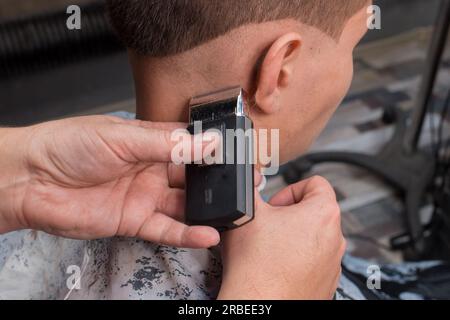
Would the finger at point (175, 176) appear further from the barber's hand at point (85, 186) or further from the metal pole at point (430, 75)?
the metal pole at point (430, 75)

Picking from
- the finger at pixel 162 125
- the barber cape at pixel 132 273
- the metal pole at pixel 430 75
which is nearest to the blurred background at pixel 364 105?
the metal pole at pixel 430 75

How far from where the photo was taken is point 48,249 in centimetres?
89

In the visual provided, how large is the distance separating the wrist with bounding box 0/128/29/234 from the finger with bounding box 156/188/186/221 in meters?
0.22

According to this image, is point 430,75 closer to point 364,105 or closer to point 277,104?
point 364,105

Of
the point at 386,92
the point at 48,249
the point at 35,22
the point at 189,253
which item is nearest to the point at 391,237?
the point at 386,92

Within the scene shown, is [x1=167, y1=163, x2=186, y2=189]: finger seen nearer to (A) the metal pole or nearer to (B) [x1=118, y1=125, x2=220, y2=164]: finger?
(B) [x1=118, y1=125, x2=220, y2=164]: finger

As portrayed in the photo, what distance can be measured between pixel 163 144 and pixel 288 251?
0.22 m

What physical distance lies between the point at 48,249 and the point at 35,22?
132 cm

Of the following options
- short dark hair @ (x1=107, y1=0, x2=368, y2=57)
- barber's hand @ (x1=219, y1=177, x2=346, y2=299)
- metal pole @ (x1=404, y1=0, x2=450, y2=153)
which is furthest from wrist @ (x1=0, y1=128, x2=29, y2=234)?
metal pole @ (x1=404, y1=0, x2=450, y2=153)

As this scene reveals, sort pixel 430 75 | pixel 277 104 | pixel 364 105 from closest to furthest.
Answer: pixel 277 104 → pixel 430 75 → pixel 364 105

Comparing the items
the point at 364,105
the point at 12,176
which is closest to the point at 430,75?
the point at 364,105

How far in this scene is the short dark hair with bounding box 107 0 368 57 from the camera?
2.12 feet

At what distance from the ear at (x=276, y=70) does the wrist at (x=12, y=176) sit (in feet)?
1.25

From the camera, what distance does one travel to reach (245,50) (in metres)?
0.67
